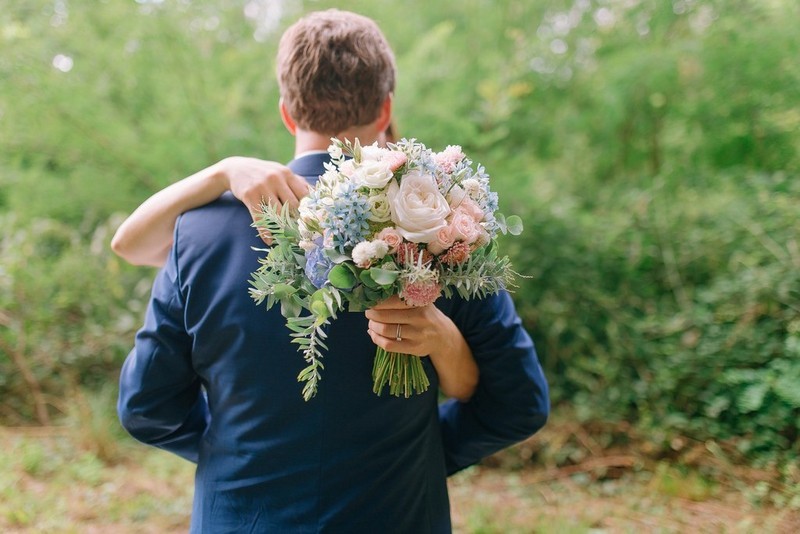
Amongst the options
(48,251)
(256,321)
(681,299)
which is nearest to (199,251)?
(256,321)

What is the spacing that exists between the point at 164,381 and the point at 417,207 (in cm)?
68

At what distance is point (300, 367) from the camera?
1190 mm

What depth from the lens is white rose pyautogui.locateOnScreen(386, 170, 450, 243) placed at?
1.00 metres

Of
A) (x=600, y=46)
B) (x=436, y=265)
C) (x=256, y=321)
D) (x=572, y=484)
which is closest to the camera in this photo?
(x=436, y=265)

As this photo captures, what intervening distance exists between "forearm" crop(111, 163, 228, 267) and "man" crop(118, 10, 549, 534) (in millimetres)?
33

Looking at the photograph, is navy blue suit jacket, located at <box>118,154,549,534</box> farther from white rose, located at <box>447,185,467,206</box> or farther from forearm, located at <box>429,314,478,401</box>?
white rose, located at <box>447,185,467,206</box>

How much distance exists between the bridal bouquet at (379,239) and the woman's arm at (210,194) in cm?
9

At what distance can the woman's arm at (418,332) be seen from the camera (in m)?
1.09

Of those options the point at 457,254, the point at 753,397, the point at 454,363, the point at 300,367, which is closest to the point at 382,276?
the point at 457,254

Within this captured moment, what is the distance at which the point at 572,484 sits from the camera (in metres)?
3.55

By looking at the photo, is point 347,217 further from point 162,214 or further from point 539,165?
point 539,165

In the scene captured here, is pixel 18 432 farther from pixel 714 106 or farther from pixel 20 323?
pixel 714 106

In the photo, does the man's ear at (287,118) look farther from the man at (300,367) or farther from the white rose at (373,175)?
the white rose at (373,175)

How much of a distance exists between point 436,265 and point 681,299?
3.16 metres
